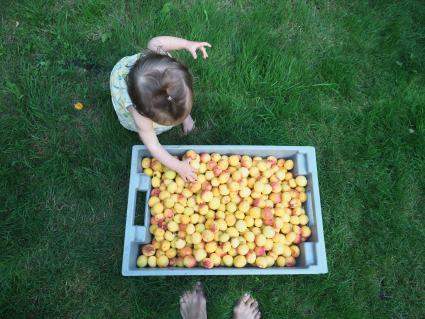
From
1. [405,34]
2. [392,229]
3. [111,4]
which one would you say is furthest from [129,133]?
[405,34]

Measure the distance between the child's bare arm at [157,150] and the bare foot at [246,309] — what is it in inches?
35.5

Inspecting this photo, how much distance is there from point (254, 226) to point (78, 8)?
2.38 metres

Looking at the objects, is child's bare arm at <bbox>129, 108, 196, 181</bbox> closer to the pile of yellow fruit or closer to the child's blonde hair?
the pile of yellow fruit

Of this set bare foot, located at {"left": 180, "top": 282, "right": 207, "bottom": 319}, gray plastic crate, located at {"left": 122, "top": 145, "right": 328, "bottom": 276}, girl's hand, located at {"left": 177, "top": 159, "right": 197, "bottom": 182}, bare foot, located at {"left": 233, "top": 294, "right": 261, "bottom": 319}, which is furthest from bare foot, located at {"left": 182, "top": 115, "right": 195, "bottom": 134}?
bare foot, located at {"left": 233, "top": 294, "right": 261, "bottom": 319}

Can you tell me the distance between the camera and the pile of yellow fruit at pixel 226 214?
230 cm

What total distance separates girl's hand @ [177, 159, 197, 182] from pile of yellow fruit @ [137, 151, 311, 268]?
2.4 inches

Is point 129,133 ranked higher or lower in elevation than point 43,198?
higher

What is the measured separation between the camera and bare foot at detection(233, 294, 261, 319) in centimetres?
242

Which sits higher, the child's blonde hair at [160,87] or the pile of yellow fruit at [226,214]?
the child's blonde hair at [160,87]

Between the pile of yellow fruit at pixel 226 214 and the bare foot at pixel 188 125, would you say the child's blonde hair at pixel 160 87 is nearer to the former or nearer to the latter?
the pile of yellow fruit at pixel 226 214

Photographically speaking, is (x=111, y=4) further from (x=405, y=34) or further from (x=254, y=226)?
(x=405, y=34)

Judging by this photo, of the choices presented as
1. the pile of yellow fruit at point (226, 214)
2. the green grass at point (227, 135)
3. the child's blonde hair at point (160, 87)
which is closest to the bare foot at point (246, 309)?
the green grass at point (227, 135)

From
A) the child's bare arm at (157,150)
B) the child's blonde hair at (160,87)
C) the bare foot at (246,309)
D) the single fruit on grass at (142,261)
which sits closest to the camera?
the child's blonde hair at (160,87)

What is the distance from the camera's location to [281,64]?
9.75ft
